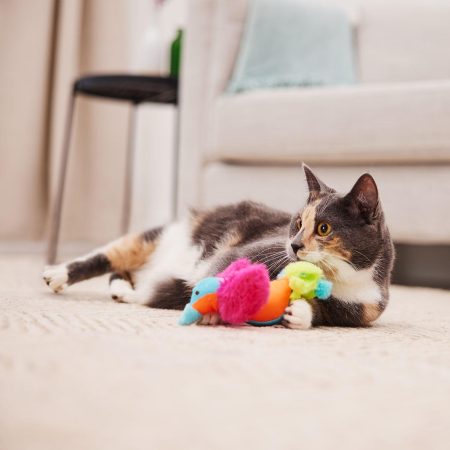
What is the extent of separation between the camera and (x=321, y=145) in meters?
1.83

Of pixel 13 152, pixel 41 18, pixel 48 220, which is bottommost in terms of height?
pixel 48 220

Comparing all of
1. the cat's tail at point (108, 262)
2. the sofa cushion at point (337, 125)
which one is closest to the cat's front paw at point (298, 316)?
the cat's tail at point (108, 262)

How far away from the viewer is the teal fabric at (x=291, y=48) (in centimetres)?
211

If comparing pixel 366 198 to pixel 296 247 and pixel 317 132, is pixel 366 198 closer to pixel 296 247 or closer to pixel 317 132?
pixel 296 247

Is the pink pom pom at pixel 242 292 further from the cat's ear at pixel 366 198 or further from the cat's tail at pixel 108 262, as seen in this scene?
the cat's tail at pixel 108 262

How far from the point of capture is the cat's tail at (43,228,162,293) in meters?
1.32

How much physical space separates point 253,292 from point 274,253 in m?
0.22

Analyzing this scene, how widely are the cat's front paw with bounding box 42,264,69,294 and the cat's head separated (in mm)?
518

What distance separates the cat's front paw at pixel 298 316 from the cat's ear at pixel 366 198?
0.63ft

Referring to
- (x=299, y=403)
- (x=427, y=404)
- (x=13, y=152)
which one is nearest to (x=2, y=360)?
(x=299, y=403)

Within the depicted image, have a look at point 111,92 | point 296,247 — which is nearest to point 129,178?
point 111,92

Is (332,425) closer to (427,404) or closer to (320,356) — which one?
(427,404)

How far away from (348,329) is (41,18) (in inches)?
96.4

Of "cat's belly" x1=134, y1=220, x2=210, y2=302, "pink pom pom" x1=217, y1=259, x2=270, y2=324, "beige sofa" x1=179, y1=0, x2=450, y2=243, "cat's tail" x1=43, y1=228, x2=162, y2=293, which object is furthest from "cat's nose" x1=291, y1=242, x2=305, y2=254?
"beige sofa" x1=179, y1=0, x2=450, y2=243
